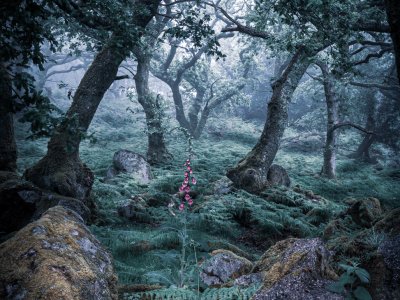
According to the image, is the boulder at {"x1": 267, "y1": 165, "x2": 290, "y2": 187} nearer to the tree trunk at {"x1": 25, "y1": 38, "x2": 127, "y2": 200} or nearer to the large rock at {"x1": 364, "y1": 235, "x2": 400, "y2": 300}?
the tree trunk at {"x1": 25, "y1": 38, "x2": 127, "y2": 200}

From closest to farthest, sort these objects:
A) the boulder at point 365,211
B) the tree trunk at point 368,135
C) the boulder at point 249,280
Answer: the boulder at point 249,280 < the boulder at point 365,211 < the tree trunk at point 368,135

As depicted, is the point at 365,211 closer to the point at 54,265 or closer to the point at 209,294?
the point at 209,294

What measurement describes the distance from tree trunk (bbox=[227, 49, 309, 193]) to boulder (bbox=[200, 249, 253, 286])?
Answer: 514 cm

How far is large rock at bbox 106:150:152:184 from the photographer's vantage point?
35.1 feet

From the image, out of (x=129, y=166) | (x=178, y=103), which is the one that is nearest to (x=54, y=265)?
(x=129, y=166)

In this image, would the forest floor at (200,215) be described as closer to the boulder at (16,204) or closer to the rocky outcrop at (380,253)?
the boulder at (16,204)

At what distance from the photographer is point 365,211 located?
5.89 metres

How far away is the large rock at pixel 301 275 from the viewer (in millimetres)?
2355

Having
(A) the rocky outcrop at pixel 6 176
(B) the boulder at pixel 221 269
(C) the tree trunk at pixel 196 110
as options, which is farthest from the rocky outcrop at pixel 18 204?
(C) the tree trunk at pixel 196 110

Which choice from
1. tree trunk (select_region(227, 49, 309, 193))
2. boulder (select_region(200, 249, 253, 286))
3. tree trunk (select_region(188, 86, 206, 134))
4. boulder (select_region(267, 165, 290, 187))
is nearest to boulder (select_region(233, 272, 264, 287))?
boulder (select_region(200, 249, 253, 286))

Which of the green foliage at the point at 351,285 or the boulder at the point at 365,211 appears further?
the boulder at the point at 365,211

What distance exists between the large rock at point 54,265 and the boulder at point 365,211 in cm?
497

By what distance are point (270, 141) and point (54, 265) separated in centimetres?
804

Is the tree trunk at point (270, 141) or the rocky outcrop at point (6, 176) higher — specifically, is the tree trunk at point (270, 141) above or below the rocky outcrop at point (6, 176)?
above
